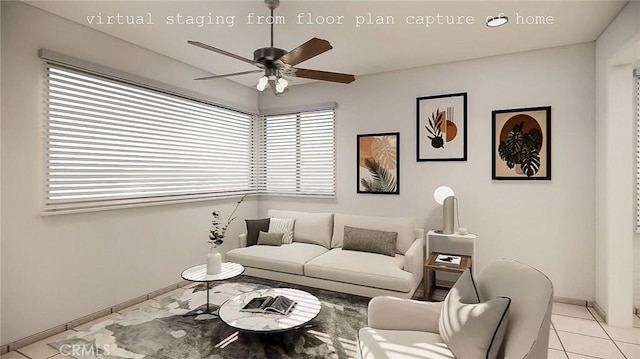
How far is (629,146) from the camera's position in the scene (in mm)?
2867

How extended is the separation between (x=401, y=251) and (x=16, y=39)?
13.3 feet

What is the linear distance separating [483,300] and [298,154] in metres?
3.55

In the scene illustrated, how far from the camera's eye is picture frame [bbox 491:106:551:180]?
3502 millimetres

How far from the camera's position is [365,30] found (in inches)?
121

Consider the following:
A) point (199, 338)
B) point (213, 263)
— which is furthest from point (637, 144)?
point (199, 338)

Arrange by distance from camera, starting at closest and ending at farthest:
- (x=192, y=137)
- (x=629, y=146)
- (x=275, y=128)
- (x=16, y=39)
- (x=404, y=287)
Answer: (x=16, y=39) → (x=629, y=146) → (x=404, y=287) → (x=192, y=137) → (x=275, y=128)

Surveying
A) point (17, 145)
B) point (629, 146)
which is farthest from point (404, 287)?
point (17, 145)

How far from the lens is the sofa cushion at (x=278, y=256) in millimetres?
3641

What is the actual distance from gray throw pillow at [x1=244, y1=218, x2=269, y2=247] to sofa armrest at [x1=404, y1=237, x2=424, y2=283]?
1944 mm

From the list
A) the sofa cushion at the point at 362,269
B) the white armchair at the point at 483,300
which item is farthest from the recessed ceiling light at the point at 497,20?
the sofa cushion at the point at 362,269

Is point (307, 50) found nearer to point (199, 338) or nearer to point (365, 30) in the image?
point (365, 30)

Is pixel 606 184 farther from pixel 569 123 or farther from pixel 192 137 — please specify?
pixel 192 137

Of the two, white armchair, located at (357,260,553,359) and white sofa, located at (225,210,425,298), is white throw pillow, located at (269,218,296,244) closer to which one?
white sofa, located at (225,210,425,298)

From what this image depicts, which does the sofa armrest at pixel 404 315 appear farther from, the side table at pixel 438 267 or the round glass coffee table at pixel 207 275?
the round glass coffee table at pixel 207 275
